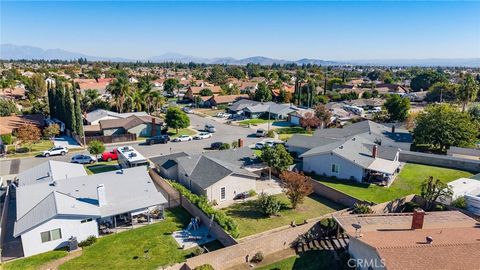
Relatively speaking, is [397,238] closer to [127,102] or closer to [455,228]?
[455,228]

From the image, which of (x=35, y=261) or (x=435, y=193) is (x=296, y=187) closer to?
(x=435, y=193)

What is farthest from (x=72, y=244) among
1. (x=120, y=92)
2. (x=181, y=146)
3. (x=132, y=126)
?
(x=120, y=92)

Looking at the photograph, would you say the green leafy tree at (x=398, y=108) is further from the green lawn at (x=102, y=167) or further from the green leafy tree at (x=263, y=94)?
the green lawn at (x=102, y=167)

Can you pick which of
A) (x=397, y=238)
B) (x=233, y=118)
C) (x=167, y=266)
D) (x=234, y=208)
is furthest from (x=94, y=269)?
(x=233, y=118)

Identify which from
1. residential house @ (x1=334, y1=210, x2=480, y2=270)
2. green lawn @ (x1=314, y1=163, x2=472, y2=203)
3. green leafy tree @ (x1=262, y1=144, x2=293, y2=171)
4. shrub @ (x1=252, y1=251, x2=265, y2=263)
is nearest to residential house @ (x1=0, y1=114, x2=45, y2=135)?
green leafy tree @ (x1=262, y1=144, x2=293, y2=171)

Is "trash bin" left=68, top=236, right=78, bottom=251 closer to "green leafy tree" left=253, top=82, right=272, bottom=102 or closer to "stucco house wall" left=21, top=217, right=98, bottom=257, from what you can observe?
"stucco house wall" left=21, top=217, right=98, bottom=257

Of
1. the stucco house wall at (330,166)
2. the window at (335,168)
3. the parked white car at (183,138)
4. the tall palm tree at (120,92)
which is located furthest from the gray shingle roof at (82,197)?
Answer: the tall palm tree at (120,92)
